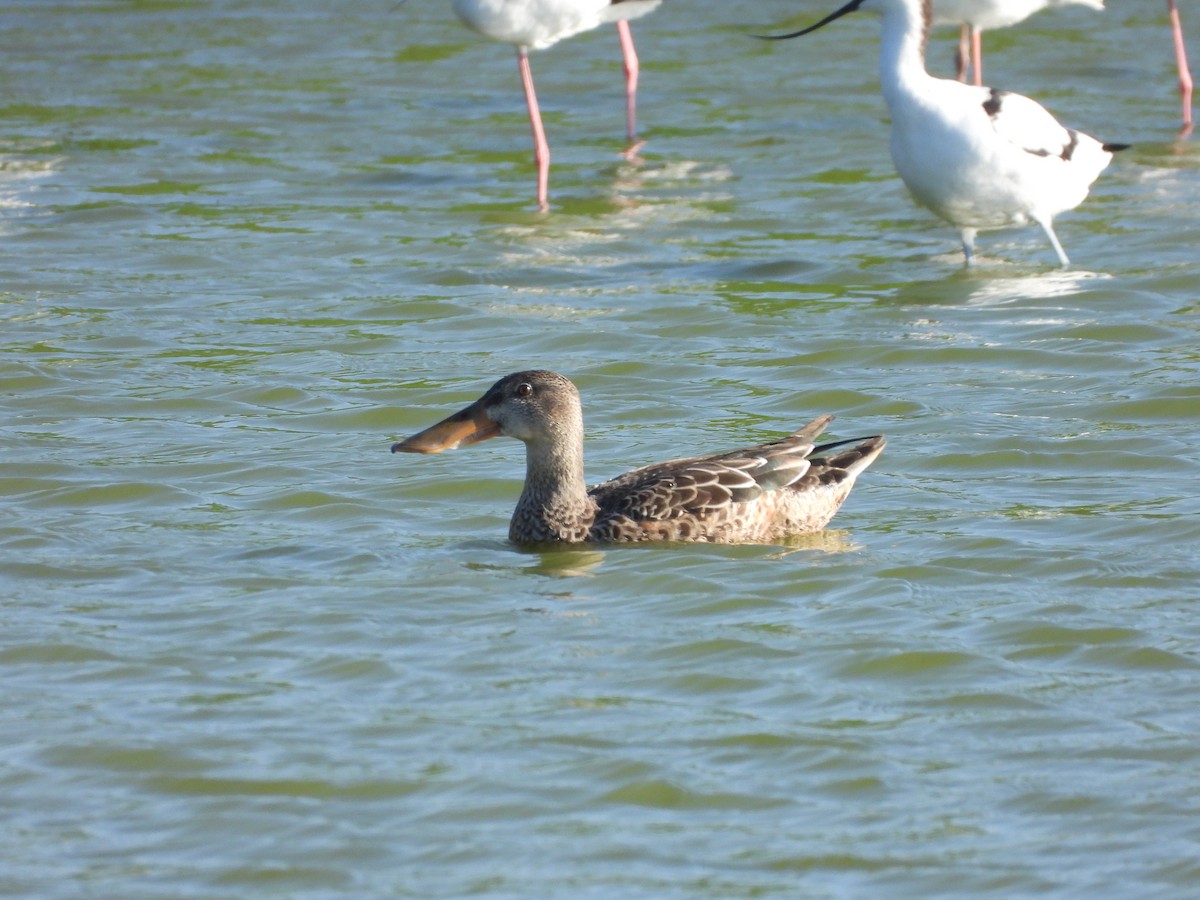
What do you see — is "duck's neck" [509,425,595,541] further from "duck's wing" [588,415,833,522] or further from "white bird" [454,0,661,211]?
"white bird" [454,0,661,211]

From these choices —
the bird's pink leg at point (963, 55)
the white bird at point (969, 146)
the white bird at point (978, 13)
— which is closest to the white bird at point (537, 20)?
the white bird at point (978, 13)

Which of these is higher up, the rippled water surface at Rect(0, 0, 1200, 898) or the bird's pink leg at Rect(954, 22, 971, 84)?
the bird's pink leg at Rect(954, 22, 971, 84)

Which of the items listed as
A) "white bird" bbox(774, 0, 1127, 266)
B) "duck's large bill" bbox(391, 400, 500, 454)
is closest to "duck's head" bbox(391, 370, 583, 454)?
"duck's large bill" bbox(391, 400, 500, 454)

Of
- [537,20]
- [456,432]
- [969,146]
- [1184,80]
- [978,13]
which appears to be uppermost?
[537,20]

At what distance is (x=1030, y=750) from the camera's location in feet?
18.8

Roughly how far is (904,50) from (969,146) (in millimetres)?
822

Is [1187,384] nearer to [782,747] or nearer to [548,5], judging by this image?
[782,747]

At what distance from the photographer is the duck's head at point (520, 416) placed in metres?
8.05

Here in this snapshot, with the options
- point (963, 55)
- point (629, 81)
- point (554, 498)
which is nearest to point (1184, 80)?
point (963, 55)

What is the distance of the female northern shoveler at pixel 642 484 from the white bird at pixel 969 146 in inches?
159

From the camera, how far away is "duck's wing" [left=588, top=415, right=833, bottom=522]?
7816 millimetres

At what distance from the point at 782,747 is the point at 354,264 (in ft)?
26.3

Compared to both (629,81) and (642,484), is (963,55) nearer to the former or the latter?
(629,81)

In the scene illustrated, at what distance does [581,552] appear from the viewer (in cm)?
788
